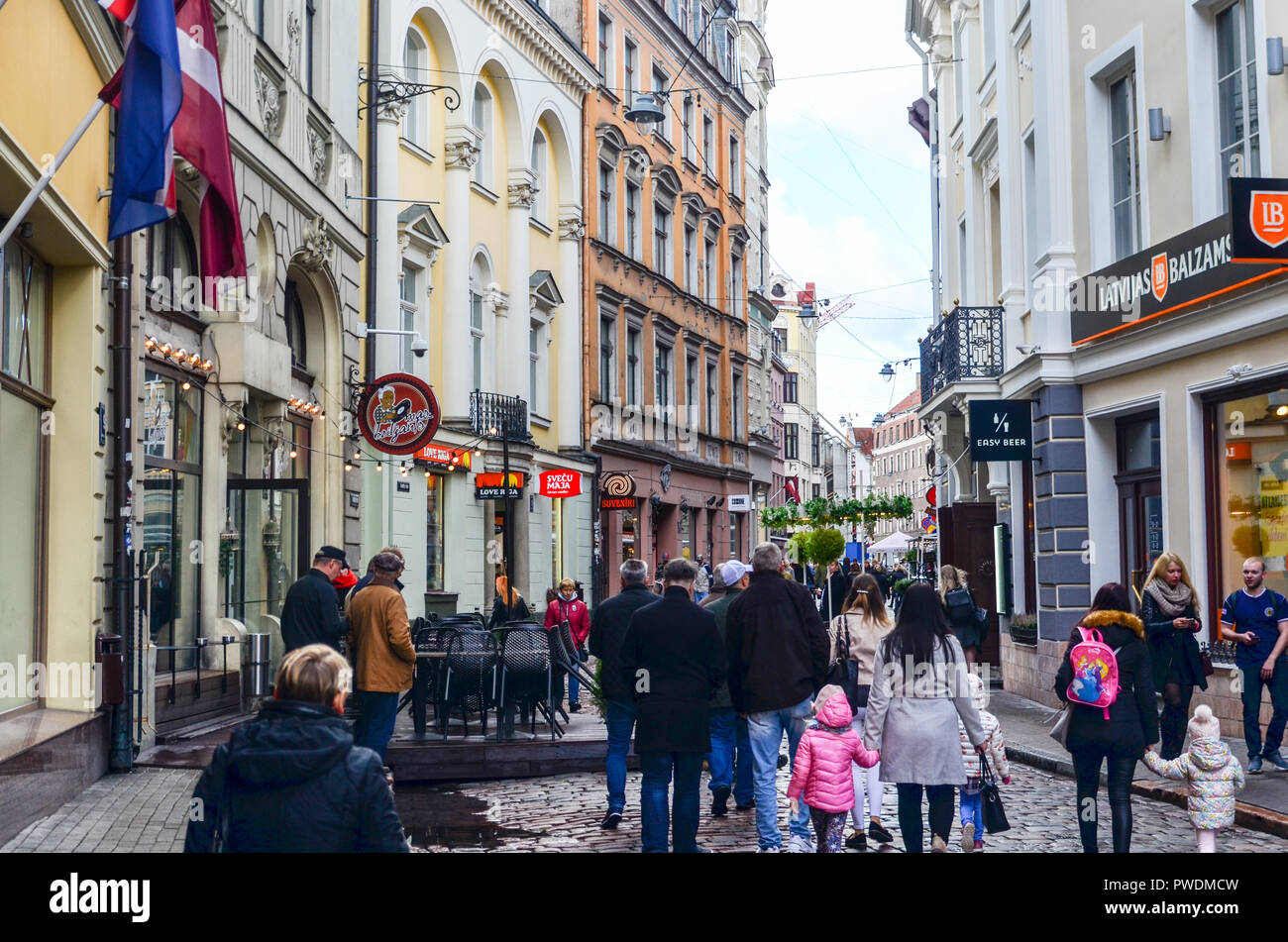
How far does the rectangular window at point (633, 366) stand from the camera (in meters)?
37.6

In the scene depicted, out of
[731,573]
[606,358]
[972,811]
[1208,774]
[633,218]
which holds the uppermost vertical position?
[633,218]

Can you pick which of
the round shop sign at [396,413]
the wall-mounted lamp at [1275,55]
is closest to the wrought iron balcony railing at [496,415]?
the round shop sign at [396,413]

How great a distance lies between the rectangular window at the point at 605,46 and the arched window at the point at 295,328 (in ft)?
60.5

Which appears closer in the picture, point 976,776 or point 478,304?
point 976,776

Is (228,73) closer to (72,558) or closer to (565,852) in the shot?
(72,558)

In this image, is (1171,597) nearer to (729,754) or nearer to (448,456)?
(729,754)

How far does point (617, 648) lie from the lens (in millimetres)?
10492

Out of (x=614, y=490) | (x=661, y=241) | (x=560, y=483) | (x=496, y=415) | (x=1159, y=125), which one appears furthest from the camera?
(x=661, y=241)

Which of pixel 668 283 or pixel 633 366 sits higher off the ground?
pixel 668 283

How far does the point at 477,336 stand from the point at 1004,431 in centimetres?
1236

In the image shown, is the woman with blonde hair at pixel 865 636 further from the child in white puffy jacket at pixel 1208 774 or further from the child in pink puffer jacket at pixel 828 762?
the child in white puffy jacket at pixel 1208 774

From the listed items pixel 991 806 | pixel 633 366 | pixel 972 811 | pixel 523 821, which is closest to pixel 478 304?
pixel 633 366

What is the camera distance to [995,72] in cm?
2094
